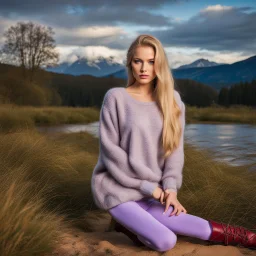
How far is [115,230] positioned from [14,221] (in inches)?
36.9

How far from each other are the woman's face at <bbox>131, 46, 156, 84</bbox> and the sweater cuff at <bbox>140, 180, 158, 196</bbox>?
634 mm

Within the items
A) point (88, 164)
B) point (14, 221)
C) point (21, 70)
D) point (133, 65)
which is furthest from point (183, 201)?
point (21, 70)

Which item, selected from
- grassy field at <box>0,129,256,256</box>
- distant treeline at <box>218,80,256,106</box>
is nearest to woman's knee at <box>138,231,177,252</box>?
grassy field at <box>0,129,256,256</box>

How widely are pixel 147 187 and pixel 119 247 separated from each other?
40 centimetres

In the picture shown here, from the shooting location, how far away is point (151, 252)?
243cm

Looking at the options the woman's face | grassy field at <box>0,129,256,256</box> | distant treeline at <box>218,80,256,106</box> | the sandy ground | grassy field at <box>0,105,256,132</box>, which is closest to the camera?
grassy field at <box>0,129,256,256</box>

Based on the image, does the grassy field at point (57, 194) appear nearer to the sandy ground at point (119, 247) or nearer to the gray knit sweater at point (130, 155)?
the sandy ground at point (119, 247)

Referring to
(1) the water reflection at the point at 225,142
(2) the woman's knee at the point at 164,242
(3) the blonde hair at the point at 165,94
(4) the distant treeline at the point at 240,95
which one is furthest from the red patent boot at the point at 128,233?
(4) the distant treeline at the point at 240,95

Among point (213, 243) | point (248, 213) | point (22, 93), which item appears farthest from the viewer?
point (22, 93)

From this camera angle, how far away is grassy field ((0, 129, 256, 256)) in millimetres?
2088

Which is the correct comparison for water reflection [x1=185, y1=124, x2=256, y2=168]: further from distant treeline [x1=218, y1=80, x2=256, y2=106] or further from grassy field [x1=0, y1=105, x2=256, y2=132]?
distant treeline [x1=218, y1=80, x2=256, y2=106]

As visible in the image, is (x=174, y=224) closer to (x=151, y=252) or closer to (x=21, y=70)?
(x=151, y=252)

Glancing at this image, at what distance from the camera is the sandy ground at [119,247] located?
2367 mm

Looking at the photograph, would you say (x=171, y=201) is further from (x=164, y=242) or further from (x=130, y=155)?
(x=130, y=155)
